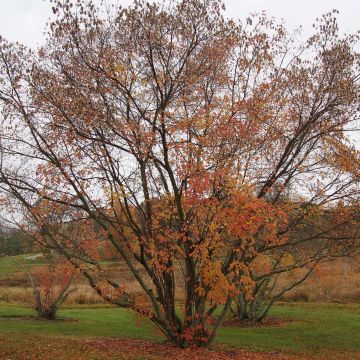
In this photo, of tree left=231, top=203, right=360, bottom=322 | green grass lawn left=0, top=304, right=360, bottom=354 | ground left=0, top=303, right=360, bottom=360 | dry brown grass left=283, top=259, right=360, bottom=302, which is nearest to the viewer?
ground left=0, top=303, right=360, bottom=360

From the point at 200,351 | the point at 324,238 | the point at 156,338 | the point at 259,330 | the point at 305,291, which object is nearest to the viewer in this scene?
the point at 200,351

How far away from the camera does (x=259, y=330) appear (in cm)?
2170

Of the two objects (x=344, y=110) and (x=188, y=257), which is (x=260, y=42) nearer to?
(x=344, y=110)

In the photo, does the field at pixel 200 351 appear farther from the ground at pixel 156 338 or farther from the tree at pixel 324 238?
the tree at pixel 324 238

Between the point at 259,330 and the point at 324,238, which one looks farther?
the point at 259,330

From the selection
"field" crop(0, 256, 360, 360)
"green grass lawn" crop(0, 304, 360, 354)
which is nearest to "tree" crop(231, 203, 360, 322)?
"field" crop(0, 256, 360, 360)

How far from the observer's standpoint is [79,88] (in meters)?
12.2

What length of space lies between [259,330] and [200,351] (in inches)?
350

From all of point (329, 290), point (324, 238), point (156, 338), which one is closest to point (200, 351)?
point (156, 338)

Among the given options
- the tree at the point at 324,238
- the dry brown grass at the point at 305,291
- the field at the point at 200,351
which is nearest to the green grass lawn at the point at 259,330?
the field at the point at 200,351

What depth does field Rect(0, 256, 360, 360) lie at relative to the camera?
545 inches

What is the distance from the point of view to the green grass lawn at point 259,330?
17406 millimetres

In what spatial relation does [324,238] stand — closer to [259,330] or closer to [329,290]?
[259,330]

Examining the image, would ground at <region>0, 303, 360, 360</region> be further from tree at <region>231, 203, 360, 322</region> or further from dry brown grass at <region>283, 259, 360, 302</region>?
dry brown grass at <region>283, 259, 360, 302</region>
